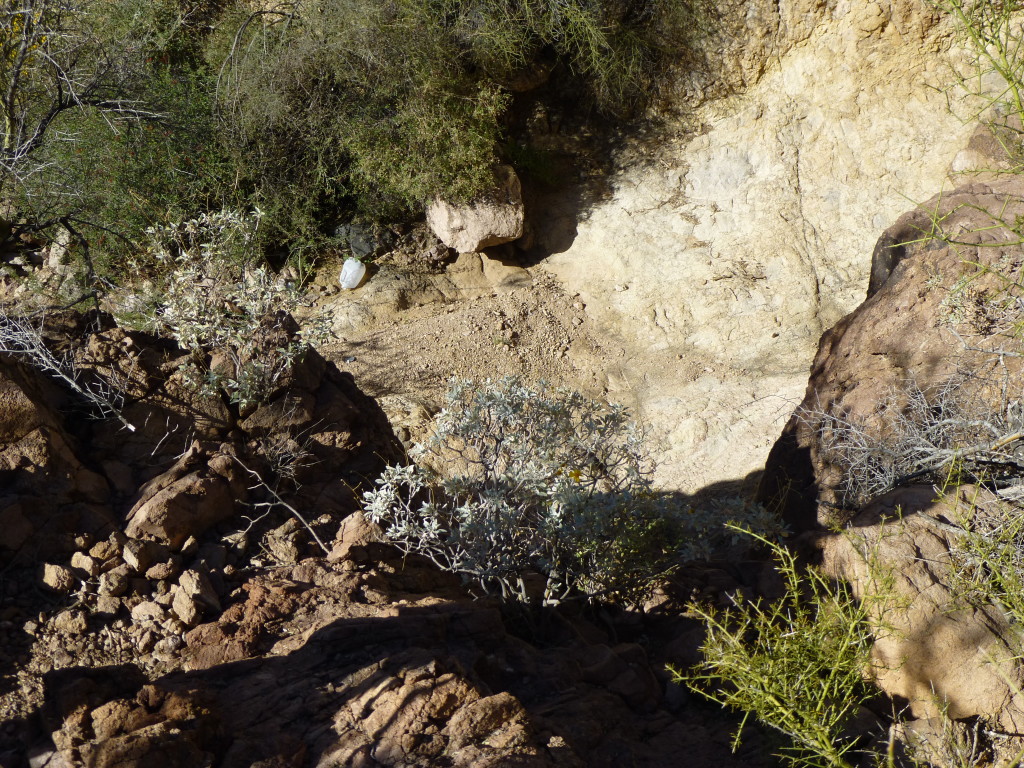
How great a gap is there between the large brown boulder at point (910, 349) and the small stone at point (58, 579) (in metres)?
3.36

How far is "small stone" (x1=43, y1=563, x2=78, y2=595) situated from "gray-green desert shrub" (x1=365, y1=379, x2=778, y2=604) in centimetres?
118

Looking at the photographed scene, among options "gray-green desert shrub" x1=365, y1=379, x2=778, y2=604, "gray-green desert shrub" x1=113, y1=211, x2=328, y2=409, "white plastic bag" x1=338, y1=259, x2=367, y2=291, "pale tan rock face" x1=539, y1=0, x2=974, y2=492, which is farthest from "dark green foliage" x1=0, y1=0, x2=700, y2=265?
"gray-green desert shrub" x1=365, y1=379, x2=778, y2=604

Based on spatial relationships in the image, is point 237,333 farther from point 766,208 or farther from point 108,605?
point 766,208

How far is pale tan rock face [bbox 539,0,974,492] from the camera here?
9086 mm

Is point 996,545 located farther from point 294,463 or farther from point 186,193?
point 186,193

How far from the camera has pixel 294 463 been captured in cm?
407

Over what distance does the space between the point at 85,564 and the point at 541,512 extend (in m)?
1.91

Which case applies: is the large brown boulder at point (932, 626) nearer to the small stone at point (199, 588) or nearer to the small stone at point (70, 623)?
the small stone at point (199, 588)

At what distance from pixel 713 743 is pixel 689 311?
23.0ft

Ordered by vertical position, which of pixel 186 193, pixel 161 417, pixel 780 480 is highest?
pixel 161 417

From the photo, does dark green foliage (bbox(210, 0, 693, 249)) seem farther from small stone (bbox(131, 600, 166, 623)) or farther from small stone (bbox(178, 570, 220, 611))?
small stone (bbox(131, 600, 166, 623))

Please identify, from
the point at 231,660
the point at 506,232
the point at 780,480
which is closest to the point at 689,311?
the point at 506,232

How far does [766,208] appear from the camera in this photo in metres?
10.1

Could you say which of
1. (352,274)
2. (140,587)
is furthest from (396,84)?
(140,587)
